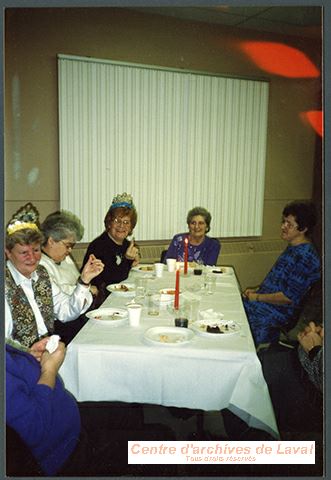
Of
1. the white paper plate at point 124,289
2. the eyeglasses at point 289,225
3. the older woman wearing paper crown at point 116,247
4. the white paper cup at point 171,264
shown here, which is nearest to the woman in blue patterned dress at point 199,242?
the white paper cup at point 171,264

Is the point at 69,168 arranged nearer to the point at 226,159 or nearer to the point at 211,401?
the point at 226,159

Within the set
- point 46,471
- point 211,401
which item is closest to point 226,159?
point 211,401

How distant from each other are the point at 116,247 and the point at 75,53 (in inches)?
80.7

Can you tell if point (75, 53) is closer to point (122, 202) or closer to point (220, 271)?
point (122, 202)

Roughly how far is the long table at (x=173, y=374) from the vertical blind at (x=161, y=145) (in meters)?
2.77

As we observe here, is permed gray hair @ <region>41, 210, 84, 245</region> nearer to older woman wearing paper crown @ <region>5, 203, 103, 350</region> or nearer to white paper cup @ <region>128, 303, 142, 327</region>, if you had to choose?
older woman wearing paper crown @ <region>5, 203, 103, 350</region>

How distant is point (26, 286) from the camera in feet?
6.94

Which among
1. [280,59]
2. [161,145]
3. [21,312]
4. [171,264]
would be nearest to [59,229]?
[21,312]

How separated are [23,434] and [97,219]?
3175 mm

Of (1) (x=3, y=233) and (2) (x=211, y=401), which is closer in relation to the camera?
(1) (x=3, y=233)

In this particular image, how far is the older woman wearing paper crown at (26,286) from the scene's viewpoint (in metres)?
1.98

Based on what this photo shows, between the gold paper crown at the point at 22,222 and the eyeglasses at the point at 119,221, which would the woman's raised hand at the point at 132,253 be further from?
the gold paper crown at the point at 22,222

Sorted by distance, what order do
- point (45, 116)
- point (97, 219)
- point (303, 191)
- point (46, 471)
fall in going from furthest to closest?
1. point (303, 191)
2. point (97, 219)
3. point (45, 116)
4. point (46, 471)

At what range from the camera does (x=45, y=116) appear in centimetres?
406
